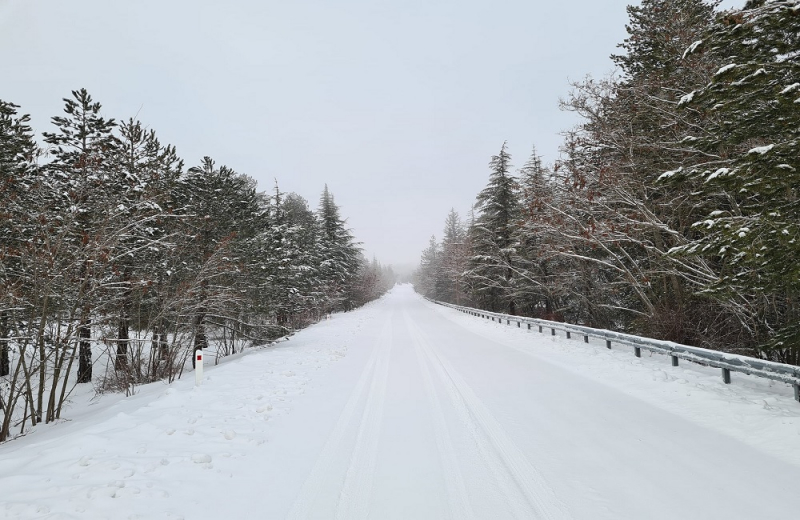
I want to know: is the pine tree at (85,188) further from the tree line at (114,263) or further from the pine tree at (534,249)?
the pine tree at (534,249)

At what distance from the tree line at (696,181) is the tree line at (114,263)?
468 inches

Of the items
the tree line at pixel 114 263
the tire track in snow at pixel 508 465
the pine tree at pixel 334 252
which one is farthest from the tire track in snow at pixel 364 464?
the pine tree at pixel 334 252

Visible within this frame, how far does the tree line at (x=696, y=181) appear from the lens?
6008 mm

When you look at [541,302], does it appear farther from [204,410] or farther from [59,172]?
[59,172]

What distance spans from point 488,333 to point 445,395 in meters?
10.1

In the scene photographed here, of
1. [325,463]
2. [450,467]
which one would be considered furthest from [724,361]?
[325,463]

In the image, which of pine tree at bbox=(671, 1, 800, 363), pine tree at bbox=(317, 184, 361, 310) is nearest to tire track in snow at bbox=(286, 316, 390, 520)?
pine tree at bbox=(671, 1, 800, 363)

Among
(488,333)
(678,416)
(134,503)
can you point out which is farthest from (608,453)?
(488,333)

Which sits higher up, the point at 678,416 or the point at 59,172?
Result: the point at 59,172

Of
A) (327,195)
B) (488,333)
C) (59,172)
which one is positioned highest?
(327,195)

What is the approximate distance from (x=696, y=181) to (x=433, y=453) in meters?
10.7

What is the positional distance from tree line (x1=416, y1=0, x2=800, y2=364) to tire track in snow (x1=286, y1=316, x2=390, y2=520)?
280 inches

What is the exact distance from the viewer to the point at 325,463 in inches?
163

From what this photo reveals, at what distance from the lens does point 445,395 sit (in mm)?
6684
